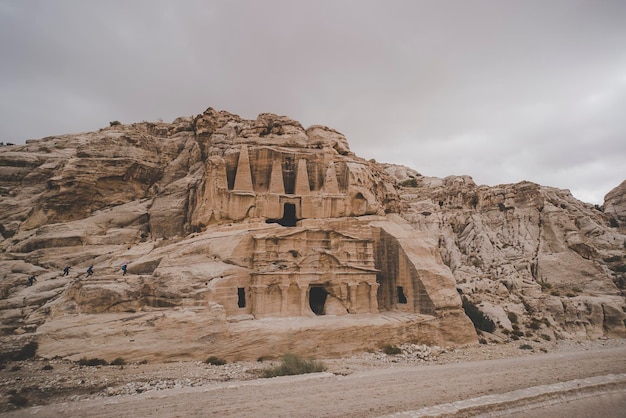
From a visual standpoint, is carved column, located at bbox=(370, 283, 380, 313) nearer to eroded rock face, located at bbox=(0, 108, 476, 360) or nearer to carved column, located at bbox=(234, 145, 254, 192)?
eroded rock face, located at bbox=(0, 108, 476, 360)

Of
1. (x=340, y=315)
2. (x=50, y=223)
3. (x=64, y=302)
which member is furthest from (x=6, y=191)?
(x=340, y=315)

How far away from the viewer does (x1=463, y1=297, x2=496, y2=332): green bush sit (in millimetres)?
27141

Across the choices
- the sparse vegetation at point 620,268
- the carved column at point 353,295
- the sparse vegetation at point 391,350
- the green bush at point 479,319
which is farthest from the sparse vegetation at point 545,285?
the carved column at point 353,295

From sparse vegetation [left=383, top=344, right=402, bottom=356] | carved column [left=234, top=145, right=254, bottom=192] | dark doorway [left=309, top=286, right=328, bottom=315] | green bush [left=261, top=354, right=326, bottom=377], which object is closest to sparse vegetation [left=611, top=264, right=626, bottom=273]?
sparse vegetation [left=383, top=344, right=402, bottom=356]

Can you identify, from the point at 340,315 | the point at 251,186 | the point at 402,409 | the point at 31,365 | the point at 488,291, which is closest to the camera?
the point at 402,409

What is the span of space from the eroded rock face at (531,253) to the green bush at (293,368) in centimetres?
1737

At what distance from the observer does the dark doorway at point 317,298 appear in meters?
25.8

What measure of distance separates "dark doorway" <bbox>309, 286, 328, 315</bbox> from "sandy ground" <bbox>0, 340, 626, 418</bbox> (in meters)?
7.32

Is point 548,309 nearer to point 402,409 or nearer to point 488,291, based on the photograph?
point 488,291

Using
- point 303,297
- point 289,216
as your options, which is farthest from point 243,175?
point 303,297

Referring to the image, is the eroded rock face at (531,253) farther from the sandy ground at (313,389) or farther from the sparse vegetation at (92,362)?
the sparse vegetation at (92,362)

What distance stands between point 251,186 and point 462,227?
27.6 m

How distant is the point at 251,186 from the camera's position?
26.7m

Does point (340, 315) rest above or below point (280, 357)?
above
